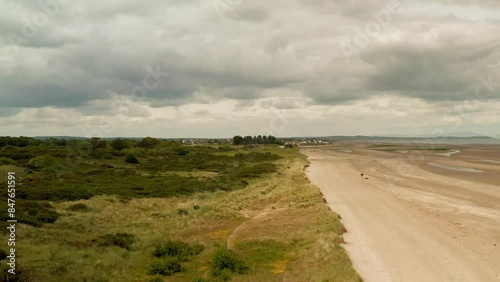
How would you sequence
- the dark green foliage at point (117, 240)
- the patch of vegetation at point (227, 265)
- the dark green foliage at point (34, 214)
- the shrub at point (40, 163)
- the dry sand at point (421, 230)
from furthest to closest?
the shrub at point (40, 163), the dark green foliage at point (34, 214), the dark green foliage at point (117, 240), the dry sand at point (421, 230), the patch of vegetation at point (227, 265)

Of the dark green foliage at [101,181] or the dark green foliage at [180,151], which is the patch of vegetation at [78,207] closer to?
the dark green foliage at [101,181]

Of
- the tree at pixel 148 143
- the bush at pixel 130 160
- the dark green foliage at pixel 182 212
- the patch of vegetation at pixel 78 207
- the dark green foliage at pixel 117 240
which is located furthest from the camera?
the tree at pixel 148 143

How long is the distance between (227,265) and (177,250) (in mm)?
4270

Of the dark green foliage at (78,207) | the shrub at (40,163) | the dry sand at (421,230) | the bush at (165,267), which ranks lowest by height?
the dry sand at (421,230)

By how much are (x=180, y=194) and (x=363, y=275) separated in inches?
1112

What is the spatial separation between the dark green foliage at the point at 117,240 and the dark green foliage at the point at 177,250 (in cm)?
198

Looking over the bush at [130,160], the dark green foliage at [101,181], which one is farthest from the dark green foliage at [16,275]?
the bush at [130,160]

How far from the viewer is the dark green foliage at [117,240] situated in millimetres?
22734

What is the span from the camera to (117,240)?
23.4 meters

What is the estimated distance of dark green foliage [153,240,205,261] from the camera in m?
22.2

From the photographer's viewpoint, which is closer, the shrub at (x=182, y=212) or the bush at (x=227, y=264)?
the bush at (x=227, y=264)

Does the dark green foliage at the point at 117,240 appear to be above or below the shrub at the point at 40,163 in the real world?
below

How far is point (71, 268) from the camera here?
60.2 feet

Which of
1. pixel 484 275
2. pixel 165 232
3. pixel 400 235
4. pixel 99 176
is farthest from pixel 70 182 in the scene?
pixel 484 275
